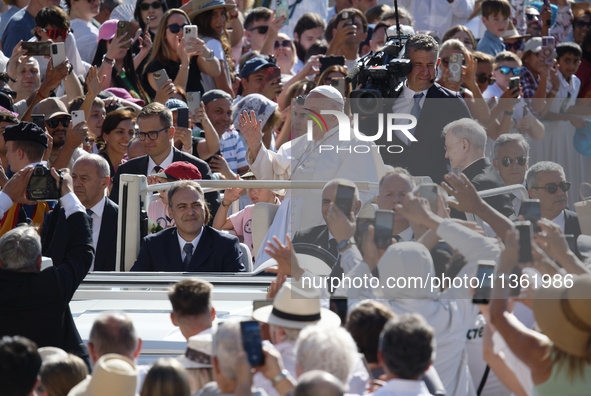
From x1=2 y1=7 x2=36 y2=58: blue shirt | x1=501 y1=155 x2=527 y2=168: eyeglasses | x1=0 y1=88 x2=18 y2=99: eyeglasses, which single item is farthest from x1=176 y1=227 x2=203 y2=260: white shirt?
x1=2 y1=7 x2=36 y2=58: blue shirt

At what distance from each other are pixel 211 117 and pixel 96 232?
2.25m

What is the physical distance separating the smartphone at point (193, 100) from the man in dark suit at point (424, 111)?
88.2 inches

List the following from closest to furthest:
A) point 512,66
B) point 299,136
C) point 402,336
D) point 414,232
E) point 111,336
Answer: point 402,336, point 111,336, point 414,232, point 299,136, point 512,66

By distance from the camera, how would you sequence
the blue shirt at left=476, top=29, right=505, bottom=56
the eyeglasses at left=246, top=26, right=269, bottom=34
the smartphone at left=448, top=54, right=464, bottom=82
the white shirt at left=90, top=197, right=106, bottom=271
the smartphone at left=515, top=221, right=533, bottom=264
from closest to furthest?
1. the smartphone at left=515, top=221, right=533, bottom=264
2. the white shirt at left=90, top=197, right=106, bottom=271
3. the smartphone at left=448, top=54, right=464, bottom=82
4. the eyeglasses at left=246, top=26, right=269, bottom=34
5. the blue shirt at left=476, top=29, right=505, bottom=56

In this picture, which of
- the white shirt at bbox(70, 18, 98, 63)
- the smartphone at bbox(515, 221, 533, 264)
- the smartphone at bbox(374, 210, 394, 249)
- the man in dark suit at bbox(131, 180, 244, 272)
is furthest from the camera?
the white shirt at bbox(70, 18, 98, 63)

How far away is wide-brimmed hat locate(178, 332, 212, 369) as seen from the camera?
4.49 m

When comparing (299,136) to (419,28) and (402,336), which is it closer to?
(402,336)

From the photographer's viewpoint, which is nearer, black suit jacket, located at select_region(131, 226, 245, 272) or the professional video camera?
black suit jacket, located at select_region(131, 226, 245, 272)

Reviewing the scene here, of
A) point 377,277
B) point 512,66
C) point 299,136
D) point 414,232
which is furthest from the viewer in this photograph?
point 512,66

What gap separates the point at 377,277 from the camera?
5211 mm

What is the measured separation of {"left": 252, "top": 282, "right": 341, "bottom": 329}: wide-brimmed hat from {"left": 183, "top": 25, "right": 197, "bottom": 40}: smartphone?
470cm

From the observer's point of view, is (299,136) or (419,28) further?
(419,28)

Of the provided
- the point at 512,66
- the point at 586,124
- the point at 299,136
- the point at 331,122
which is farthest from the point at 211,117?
the point at 586,124

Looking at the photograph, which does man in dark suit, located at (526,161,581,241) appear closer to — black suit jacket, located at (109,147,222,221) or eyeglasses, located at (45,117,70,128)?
black suit jacket, located at (109,147,222,221)
